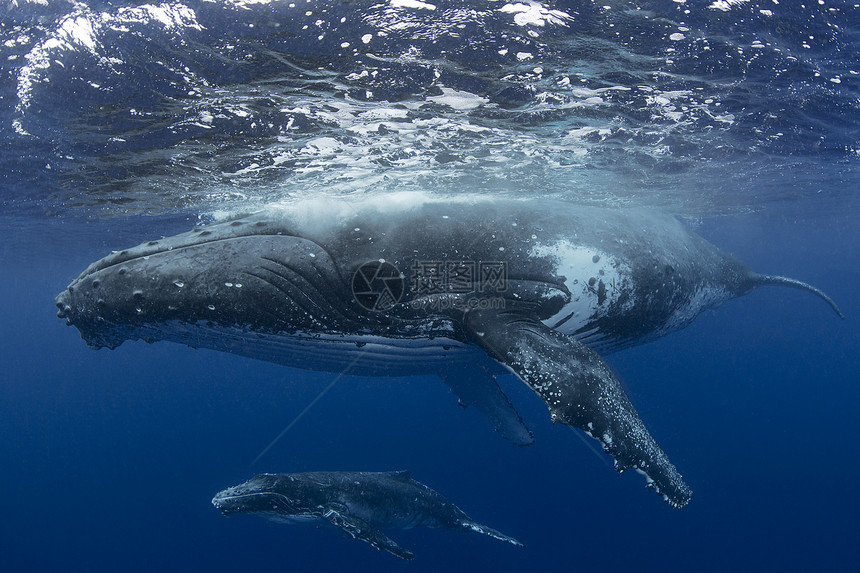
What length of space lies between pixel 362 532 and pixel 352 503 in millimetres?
1259

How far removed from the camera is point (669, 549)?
21.7 meters

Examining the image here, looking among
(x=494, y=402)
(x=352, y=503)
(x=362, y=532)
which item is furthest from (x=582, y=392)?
(x=352, y=503)

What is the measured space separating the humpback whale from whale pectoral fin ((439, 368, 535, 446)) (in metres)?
2.98

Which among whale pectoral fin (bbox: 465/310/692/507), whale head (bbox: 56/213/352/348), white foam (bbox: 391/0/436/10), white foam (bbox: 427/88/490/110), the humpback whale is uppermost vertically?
white foam (bbox: 391/0/436/10)

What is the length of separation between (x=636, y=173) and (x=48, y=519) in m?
45.0

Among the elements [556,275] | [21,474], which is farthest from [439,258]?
[21,474]

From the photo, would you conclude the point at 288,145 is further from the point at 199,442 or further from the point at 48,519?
the point at 199,442

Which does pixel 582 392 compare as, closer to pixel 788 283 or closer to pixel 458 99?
pixel 458 99

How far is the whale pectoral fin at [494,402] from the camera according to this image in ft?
28.5

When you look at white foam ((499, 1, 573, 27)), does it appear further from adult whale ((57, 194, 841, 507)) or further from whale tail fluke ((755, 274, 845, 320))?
whale tail fluke ((755, 274, 845, 320))

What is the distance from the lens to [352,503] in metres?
9.99

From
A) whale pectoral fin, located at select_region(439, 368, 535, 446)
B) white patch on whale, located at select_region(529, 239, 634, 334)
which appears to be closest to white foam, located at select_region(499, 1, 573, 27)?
white patch on whale, located at select_region(529, 239, 634, 334)

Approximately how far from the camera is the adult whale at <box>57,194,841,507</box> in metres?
4.63

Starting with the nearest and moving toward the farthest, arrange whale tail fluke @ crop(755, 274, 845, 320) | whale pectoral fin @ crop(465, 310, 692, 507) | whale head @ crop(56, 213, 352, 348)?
whale pectoral fin @ crop(465, 310, 692, 507) → whale head @ crop(56, 213, 352, 348) → whale tail fluke @ crop(755, 274, 845, 320)
